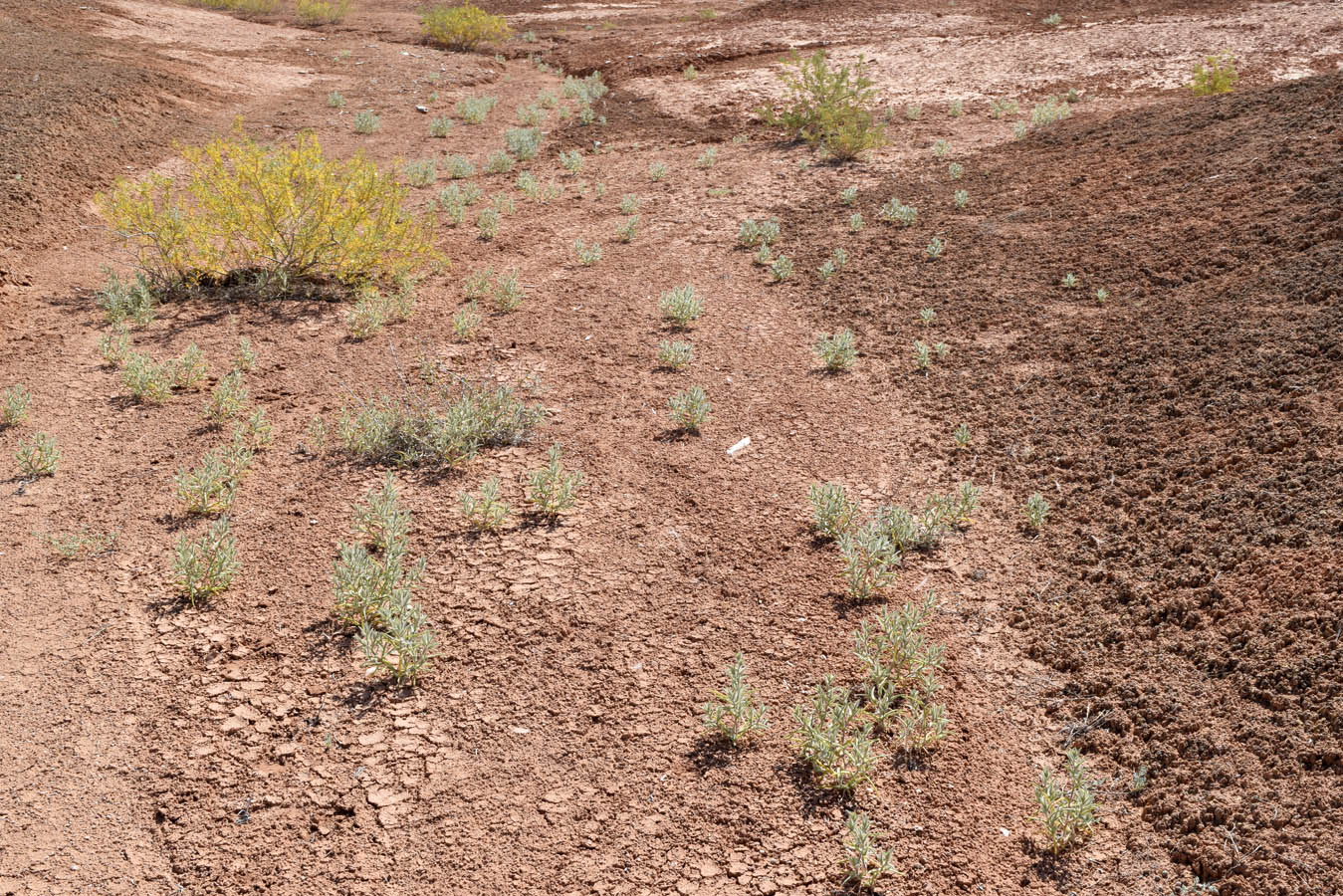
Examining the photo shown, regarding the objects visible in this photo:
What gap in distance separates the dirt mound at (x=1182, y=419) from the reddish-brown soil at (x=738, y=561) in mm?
22

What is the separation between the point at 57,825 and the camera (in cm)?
311

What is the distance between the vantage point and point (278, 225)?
289 inches

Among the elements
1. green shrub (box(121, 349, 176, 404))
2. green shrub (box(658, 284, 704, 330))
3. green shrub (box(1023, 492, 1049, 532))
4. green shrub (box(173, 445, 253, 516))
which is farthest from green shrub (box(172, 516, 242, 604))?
green shrub (box(1023, 492, 1049, 532))

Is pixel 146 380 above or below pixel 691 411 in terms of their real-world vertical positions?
above

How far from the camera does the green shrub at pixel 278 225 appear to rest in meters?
7.07

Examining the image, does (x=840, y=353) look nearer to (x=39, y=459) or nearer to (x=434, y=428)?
(x=434, y=428)

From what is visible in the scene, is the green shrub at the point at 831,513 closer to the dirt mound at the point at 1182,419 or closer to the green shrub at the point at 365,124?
the dirt mound at the point at 1182,419

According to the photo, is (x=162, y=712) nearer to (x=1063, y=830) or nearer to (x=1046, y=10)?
(x=1063, y=830)

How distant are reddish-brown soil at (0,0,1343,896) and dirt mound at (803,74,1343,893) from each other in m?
0.02

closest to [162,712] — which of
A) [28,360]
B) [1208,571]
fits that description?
[28,360]

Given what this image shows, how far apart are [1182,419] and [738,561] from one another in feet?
8.50

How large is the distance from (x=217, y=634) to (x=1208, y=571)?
424 centimetres

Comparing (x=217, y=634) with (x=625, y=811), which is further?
(x=217, y=634)

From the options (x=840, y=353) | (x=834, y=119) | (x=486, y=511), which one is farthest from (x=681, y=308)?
(x=834, y=119)
